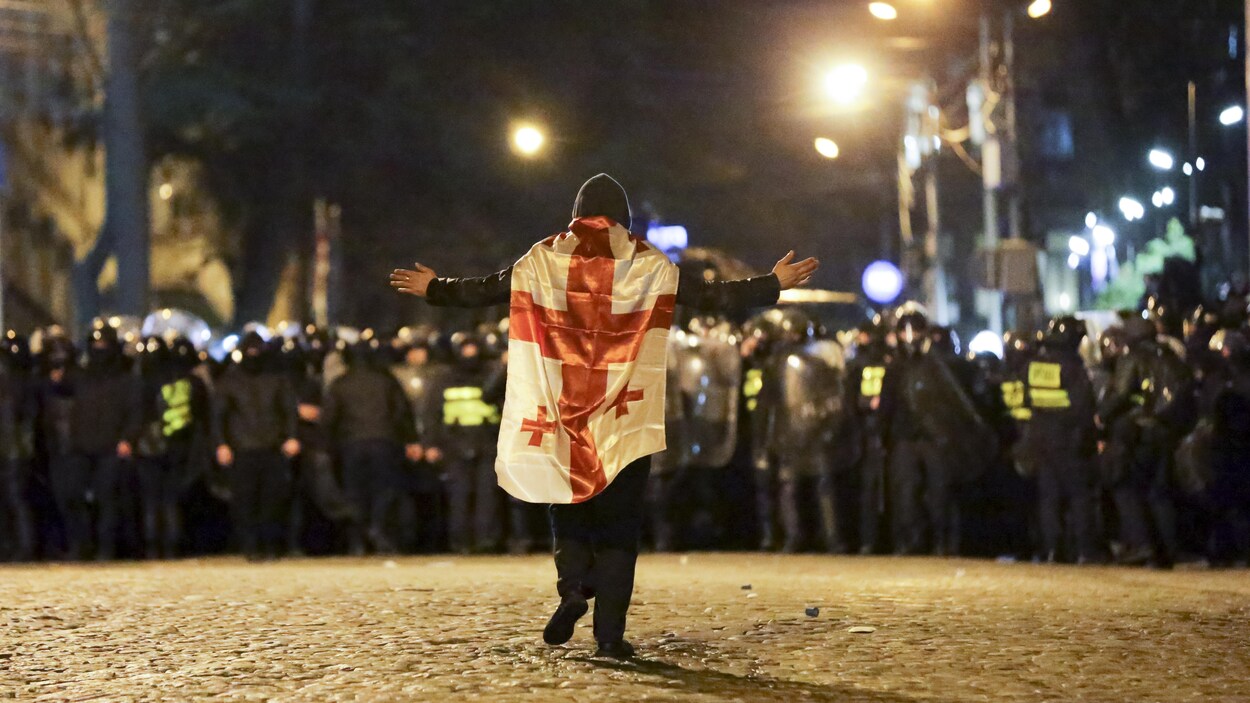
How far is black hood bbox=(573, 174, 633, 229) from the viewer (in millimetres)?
8430

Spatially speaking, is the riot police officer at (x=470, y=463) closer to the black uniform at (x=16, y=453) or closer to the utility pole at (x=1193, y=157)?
the black uniform at (x=16, y=453)

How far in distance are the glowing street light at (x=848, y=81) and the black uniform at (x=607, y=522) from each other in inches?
961

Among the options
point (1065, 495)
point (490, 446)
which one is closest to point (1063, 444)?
point (1065, 495)

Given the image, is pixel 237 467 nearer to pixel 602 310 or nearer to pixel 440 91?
pixel 602 310

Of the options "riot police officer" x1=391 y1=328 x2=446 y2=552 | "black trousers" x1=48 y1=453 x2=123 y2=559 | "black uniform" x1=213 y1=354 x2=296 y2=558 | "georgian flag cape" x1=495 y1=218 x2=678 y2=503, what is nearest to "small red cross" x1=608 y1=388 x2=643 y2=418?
"georgian flag cape" x1=495 y1=218 x2=678 y2=503

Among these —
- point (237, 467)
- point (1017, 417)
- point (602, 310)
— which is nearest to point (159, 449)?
point (237, 467)

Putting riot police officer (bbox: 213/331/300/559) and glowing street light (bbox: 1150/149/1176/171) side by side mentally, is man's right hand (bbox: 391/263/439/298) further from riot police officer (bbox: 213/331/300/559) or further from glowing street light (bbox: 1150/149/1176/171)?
glowing street light (bbox: 1150/149/1176/171)

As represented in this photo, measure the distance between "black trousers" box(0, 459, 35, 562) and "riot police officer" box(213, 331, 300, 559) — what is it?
193cm

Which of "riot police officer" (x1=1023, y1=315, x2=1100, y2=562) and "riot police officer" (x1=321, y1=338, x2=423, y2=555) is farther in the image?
"riot police officer" (x1=321, y1=338, x2=423, y2=555)

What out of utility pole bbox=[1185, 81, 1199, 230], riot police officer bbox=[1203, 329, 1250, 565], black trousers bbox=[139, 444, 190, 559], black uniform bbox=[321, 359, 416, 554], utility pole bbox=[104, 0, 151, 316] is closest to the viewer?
riot police officer bbox=[1203, 329, 1250, 565]

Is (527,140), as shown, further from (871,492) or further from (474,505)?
(871,492)

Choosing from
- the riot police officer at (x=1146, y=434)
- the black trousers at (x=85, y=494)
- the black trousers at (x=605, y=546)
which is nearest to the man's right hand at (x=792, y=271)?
the black trousers at (x=605, y=546)

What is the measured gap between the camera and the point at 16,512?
16.7 metres

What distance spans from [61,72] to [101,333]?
18.8 metres
